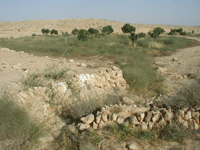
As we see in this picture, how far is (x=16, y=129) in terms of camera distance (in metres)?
2.83

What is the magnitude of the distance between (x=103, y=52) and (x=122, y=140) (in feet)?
31.0

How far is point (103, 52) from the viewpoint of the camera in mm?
11930

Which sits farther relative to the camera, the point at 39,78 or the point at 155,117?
the point at 39,78

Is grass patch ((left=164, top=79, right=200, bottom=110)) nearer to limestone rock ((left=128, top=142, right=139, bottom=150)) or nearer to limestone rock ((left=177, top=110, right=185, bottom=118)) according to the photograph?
limestone rock ((left=177, top=110, right=185, bottom=118))

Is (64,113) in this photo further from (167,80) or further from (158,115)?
(167,80)

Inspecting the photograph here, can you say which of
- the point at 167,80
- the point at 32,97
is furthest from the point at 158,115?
the point at 167,80

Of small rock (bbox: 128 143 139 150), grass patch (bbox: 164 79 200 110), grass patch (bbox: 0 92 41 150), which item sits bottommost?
small rock (bbox: 128 143 139 150)

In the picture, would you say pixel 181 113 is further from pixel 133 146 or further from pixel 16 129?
pixel 16 129

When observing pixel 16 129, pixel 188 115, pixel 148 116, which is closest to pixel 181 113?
pixel 188 115

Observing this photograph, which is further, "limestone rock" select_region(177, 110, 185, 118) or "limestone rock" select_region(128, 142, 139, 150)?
"limestone rock" select_region(177, 110, 185, 118)

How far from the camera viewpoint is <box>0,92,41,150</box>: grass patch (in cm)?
266

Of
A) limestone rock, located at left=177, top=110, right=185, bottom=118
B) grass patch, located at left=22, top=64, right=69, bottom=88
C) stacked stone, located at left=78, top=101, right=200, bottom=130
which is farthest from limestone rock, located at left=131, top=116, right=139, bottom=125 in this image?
grass patch, located at left=22, top=64, right=69, bottom=88

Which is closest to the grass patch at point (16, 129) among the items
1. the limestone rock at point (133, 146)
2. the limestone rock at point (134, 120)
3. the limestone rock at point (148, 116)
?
the limestone rock at point (133, 146)

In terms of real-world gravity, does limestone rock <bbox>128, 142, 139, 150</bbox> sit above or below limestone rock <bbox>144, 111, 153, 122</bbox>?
below
